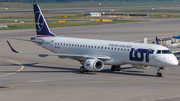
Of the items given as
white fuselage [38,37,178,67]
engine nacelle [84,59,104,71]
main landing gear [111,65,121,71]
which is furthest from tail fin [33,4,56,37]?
main landing gear [111,65,121,71]

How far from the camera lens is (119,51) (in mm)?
39969

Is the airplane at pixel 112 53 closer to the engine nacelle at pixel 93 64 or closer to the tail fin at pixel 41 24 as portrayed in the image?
the engine nacelle at pixel 93 64

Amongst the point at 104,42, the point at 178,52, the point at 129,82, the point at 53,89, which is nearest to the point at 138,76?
the point at 129,82

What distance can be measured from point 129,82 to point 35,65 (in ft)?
61.9

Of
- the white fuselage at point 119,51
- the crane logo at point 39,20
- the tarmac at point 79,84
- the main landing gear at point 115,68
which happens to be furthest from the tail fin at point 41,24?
the main landing gear at point 115,68

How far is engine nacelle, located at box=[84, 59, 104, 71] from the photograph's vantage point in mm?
39375

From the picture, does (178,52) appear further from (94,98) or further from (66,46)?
(94,98)

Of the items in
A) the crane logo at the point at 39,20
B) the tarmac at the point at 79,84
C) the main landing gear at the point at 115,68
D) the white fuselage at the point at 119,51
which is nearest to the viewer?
the tarmac at the point at 79,84

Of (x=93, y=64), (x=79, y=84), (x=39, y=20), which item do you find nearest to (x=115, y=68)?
(x=93, y=64)

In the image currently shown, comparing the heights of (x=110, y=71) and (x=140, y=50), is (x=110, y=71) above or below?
below

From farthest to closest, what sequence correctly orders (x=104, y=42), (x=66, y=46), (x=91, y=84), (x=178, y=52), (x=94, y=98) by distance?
(x=178, y=52) → (x=66, y=46) → (x=104, y=42) → (x=91, y=84) → (x=94, y=98)

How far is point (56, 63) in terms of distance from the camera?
50.9 m

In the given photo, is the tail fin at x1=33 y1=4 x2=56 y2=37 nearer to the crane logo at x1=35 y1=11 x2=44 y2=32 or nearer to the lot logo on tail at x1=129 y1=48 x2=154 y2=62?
the crane logo at x1=35 y1=11 x2=44 y2=32

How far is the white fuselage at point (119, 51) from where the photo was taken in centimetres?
3725
